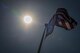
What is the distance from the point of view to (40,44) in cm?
1555

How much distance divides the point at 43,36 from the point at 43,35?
8cm

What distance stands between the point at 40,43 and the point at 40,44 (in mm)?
134

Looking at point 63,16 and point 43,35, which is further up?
point 63,16

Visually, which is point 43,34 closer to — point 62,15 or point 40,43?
point 40,43

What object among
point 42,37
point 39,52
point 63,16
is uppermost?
point 63,16

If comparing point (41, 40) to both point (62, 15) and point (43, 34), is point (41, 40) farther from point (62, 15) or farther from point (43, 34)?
point (62, 15)

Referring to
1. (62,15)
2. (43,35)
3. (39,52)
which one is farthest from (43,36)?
(62,15)

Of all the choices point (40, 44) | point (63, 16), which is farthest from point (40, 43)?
point (63, 16)

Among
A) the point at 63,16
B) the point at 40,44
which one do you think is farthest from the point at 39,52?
the point at 63,16

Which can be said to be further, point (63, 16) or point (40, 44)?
point (40, 44)

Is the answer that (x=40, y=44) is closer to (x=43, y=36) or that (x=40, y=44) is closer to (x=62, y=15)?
(x=43, y=36)

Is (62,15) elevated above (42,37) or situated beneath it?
elevated above

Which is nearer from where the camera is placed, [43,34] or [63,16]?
[63,16]

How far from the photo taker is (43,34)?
15656mm
